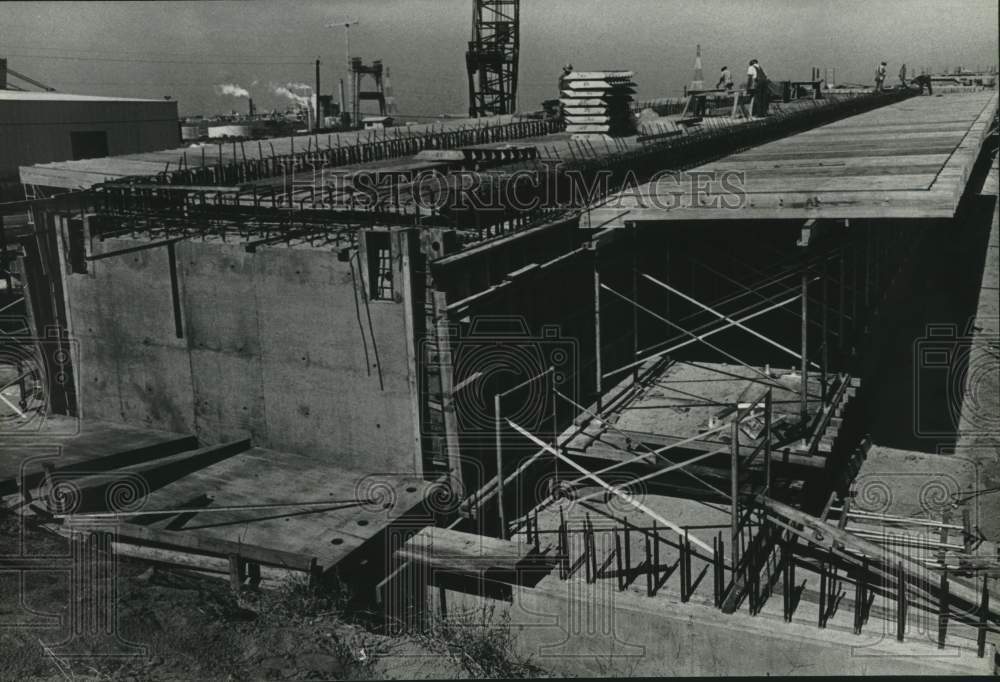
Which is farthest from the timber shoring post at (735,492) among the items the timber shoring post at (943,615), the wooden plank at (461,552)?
the wooden plank at (461,552)

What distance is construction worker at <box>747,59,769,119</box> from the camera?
124ft

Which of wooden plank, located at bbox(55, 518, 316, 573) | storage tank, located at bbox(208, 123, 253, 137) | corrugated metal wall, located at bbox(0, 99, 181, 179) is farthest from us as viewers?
storage tank, located at bbox(208, 123, 253, 137)

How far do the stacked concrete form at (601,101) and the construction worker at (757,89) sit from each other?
36.3 ft

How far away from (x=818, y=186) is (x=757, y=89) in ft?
82.1

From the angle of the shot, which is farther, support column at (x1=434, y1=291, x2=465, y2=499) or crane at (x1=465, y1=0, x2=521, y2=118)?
crane at (x1=465, y1=0, x2=521, y2=118)

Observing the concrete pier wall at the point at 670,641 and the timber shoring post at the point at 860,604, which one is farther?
the timber shoring post at the point at 860,604

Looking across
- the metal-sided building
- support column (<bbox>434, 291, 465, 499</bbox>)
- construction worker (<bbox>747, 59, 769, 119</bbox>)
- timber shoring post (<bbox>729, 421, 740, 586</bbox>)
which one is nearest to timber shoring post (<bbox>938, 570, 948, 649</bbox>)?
timber shoring post (<bbox>729, 421, 740, 586</bbox>)

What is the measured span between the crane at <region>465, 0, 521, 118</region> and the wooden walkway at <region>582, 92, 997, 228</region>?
21.2 metres

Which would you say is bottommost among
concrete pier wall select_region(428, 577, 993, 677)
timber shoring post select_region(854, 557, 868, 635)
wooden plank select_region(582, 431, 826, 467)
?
concrete pier wall select_region(428, 577, 993, 677)

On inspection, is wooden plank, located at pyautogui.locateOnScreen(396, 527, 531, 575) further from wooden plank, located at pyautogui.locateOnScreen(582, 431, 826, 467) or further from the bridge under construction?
wooden plank, located at pyautogui.locateOnScreen(582, 431, 826, 467)

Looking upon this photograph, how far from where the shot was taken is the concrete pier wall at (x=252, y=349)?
584 inches

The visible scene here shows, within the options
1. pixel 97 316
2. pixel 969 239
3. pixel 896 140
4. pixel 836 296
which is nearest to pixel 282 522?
pixel 97 316

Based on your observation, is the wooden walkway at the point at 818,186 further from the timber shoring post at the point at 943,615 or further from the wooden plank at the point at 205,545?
the wooden plank at the point at 205,545

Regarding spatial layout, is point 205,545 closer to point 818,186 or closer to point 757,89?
point 818,186
